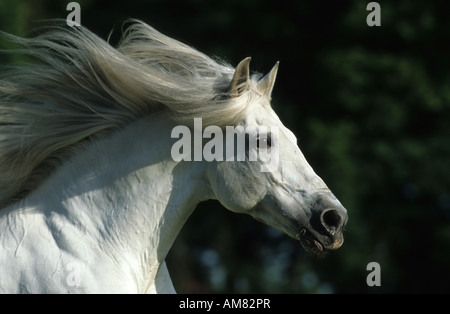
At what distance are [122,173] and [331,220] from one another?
1036mm

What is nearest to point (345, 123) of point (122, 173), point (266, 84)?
point (266, 84)

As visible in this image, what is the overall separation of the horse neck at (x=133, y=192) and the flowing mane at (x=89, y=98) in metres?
0.10

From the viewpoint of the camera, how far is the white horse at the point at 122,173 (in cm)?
432

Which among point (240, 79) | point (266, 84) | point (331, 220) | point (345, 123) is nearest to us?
point (331, 220)

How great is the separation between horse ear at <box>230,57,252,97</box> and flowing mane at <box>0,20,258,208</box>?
0.11 feet

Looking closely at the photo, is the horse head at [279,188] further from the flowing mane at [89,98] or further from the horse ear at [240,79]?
the flowing mane at [89,98]

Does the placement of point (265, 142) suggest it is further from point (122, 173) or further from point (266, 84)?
point (122, 173)

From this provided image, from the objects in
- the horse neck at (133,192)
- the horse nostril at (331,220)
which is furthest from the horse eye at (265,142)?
the horse nostril at (331,220)

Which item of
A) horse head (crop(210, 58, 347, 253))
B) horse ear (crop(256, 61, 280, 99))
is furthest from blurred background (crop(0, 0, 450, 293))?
horse head (crop(210, 58, 347, 253))

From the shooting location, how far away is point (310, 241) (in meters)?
4.39

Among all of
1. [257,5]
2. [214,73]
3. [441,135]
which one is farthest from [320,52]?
[214,73]

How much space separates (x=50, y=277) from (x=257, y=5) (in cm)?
1224

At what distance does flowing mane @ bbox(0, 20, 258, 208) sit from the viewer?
4.48 m
